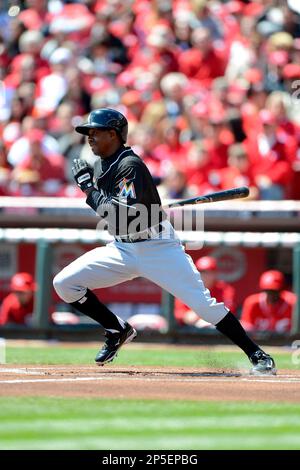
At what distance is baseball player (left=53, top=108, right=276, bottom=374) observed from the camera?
302 inches

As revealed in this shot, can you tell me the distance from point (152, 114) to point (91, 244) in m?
2.13

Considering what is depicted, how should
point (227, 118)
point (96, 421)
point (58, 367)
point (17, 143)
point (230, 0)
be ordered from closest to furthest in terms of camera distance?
point (96, 421) < point (58, 367) < point (227, 118) < point (17, 143) < point (230, 0)

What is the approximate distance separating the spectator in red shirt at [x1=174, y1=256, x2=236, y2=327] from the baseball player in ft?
12.3

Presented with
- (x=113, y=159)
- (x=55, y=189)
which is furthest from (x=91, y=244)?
(x=113, y=159)

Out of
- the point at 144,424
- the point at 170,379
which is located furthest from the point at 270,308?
the point at 144,424

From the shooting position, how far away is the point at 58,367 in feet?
→ 28.5

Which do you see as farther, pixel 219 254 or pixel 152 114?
pixel 152 114

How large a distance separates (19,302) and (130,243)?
450 centimetres

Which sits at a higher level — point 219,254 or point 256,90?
point 256,90

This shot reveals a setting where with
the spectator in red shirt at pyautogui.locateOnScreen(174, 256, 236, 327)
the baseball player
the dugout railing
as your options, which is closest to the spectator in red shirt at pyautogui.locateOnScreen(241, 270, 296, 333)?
the dugout railing

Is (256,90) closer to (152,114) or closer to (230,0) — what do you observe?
(152,114)

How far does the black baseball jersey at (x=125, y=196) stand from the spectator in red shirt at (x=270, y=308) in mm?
3816

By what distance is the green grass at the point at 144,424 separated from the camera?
16.7ft

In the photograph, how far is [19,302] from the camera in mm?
12125
